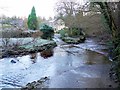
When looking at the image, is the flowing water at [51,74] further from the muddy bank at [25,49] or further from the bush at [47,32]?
the bush at [47,32]

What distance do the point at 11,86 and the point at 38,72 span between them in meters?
0.60

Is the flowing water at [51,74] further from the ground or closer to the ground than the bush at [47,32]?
closer to the ground

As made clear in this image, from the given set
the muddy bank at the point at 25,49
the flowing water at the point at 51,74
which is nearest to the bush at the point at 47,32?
the muddy bank at the point at 25,49

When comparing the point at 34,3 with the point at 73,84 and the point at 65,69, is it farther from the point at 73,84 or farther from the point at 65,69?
the point at 73,84

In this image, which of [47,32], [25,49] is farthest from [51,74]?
[47,32]

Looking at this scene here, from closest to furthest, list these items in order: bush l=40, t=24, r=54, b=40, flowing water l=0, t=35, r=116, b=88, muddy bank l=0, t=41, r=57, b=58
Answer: flowing water l=0, t=35, r=116, b=88 < muddy bank l=0, t=41, r=57, b=58 < bush l=40, t=24, r=54, b=40

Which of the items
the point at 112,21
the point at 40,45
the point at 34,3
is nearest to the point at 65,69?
the point at 112,21

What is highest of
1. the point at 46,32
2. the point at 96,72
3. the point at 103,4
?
the point at 103,4

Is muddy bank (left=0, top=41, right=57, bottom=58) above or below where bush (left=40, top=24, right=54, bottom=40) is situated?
below

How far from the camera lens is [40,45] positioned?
4.72 metres

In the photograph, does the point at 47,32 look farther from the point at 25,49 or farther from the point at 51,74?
the point at 51,74

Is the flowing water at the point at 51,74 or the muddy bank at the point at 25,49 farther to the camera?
the muddy bank at the point at 25,49

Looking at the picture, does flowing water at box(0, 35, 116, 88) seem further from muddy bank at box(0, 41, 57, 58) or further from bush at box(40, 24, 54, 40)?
bush at box(40, 24, 54, 40)

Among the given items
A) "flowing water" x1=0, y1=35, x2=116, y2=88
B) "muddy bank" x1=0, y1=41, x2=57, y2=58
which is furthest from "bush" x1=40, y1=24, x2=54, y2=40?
"flowing water" x1=0, y1=35, x2=116, y2=88
